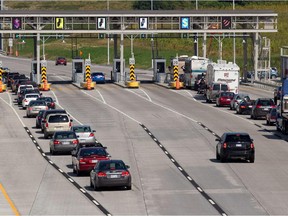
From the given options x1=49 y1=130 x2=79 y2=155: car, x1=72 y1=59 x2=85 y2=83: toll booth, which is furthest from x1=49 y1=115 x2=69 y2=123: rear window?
x1=72 y1=59 x2=85 y2=83: toll booth

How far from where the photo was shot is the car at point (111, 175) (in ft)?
132

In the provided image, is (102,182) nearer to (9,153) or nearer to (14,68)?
(9,153)

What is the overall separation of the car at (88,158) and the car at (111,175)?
3980mm

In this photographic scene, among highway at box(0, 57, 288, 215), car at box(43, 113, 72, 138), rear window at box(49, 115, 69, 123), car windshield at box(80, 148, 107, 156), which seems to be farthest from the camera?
rear window at box(49, 115, 69, 123)

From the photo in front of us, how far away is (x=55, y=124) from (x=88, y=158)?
15.8 meters

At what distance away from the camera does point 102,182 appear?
133 ft

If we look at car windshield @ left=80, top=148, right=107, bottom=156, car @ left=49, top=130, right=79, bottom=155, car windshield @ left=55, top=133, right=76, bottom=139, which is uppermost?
car windshield @ left=80, top=148, right=107, bottom=156

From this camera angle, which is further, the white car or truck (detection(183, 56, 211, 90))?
truck (detection(183, 56, 211, 90))

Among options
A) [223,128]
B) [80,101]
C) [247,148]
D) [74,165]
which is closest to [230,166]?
[247,148]

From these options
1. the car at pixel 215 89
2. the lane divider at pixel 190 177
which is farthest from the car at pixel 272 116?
the car at pixel 215 89

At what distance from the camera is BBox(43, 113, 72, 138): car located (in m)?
60.5

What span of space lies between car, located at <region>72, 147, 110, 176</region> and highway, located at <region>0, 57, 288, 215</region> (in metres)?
0.51

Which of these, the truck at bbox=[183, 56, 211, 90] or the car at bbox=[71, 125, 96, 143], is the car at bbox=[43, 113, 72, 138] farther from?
the truck at bbox=[183, 56, 211, 90]

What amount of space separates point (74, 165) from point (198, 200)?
9555 millimetres
